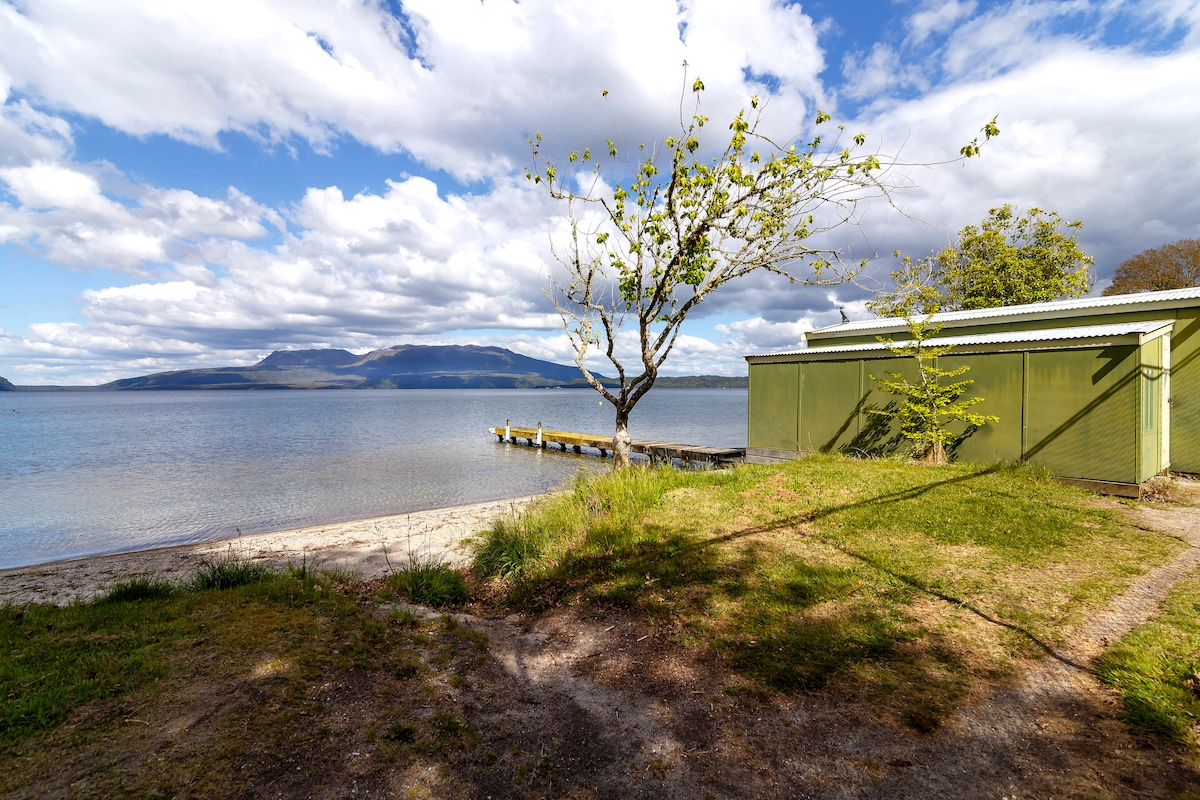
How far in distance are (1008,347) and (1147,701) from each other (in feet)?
30.8

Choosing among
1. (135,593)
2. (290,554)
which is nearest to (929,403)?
(290,554)

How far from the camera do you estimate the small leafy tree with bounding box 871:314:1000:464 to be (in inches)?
448

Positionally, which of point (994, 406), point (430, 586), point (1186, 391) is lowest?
point (430, 586)

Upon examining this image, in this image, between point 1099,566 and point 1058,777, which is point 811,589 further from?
point 1099,566

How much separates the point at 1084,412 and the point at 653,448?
47.7 ft

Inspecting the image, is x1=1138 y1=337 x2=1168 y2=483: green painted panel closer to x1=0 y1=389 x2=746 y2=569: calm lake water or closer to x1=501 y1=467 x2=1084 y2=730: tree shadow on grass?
x1=501 y1=467 x2=1084 y2=730: tree shadow on grass

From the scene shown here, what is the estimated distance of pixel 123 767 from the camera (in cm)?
287

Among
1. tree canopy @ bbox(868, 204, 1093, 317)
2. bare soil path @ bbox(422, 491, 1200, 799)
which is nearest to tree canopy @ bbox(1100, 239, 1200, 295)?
tree canopy @ bbox(868, 204, 1093, 317)

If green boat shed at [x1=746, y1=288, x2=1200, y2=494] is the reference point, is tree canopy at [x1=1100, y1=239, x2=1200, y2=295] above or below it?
above

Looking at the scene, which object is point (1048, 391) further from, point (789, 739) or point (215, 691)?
point (215, 691)

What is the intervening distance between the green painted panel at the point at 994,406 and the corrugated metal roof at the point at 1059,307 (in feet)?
12.5

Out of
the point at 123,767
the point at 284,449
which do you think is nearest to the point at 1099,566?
the point at 123,767

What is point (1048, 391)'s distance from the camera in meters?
10.4

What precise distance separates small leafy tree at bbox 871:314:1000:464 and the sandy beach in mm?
9906
